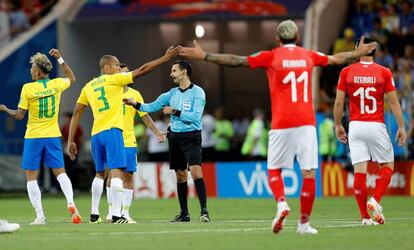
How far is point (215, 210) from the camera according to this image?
23.5 meters

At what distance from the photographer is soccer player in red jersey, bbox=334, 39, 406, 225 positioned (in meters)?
17.1

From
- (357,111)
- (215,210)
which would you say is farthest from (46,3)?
(357,111)

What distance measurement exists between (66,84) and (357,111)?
14.7 ft

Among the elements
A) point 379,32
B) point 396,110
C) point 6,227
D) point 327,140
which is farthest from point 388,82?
point 379,32

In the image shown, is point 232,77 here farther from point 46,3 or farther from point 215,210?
point 215,210

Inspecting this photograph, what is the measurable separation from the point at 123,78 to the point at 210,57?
155 inches

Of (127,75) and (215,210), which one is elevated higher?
(127,75)

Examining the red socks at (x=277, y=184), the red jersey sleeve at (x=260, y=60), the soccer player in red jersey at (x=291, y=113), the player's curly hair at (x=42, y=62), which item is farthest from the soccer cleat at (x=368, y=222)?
the player's curly hair at (x=42, y=62)

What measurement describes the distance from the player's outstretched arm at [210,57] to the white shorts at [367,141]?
334 centimetres

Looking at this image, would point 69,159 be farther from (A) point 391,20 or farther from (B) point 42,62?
(B) point 42,62

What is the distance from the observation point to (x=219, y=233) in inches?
599

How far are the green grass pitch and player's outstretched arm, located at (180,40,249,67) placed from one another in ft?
6.64

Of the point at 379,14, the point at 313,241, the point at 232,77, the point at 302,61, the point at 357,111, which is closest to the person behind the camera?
the point at 313,241

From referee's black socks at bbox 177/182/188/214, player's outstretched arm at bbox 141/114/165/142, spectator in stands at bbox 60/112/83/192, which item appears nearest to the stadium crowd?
spectator in stands at bbox 60/112/83/192
